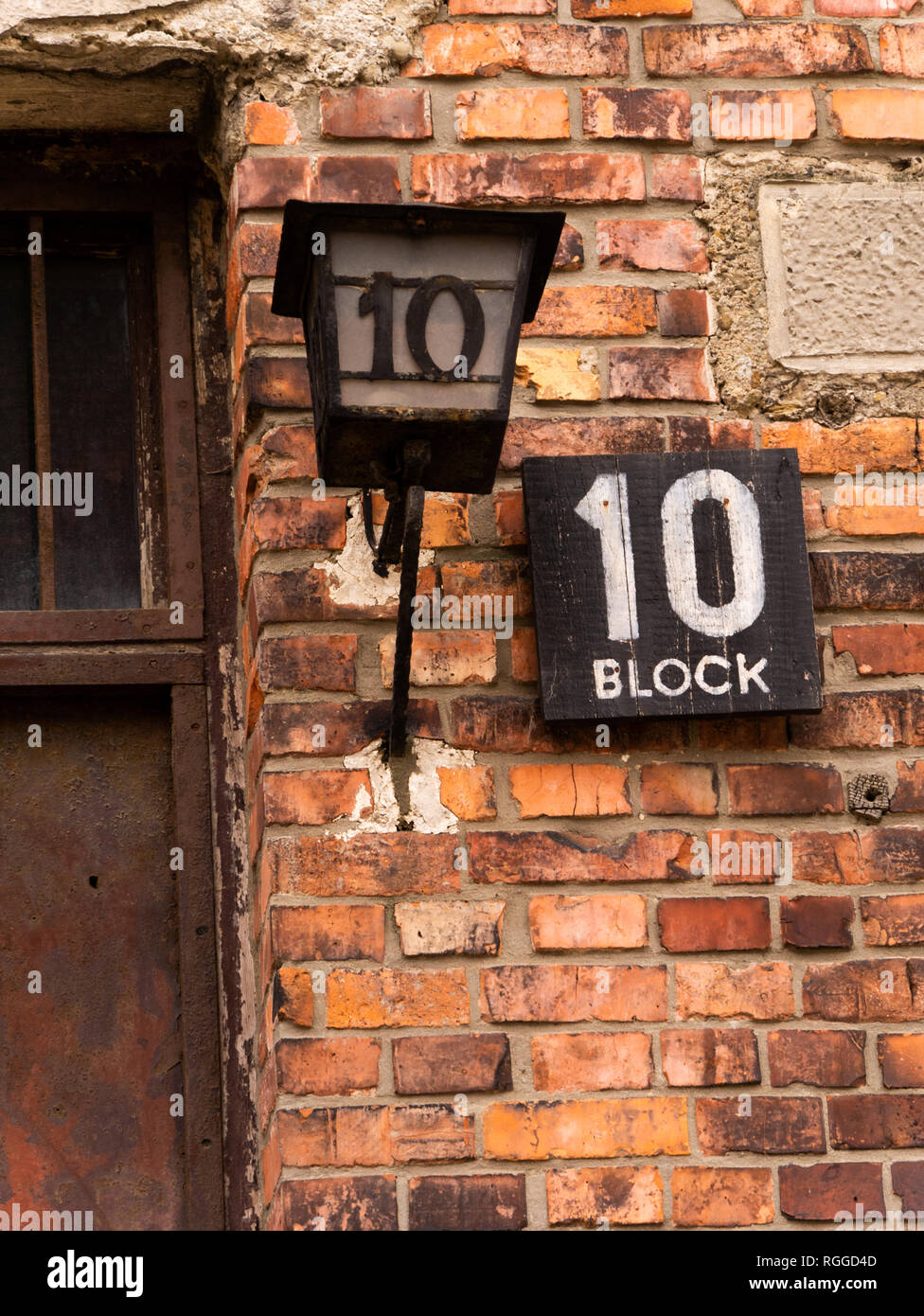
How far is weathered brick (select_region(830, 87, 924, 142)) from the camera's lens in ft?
7.46

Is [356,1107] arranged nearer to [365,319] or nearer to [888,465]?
[365,319]

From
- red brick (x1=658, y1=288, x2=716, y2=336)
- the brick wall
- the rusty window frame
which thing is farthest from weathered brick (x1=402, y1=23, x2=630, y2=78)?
the rusty window frame

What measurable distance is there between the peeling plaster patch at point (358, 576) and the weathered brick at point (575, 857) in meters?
0.35

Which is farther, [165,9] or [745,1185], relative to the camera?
[165,9]

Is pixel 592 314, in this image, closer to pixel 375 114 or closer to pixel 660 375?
pixel 660 375

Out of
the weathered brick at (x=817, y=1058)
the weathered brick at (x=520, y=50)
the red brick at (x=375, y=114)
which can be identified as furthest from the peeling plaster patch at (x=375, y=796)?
the weathered brick at (x=520, y=50)

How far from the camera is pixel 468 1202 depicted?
1913 millimetres

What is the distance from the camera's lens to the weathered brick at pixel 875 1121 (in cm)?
196

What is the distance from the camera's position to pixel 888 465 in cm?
219

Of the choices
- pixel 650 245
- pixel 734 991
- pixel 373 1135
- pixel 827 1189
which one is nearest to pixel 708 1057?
pixel 734 991

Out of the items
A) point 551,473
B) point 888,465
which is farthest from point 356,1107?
point 888,465

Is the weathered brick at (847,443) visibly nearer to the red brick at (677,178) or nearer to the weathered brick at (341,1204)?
the red brick at (677,178)

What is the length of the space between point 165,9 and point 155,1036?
1449 millimetres

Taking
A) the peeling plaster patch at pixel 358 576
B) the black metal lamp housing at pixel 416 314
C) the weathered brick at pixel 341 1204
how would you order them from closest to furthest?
the black metal lamp housing at pixel 416 314
the weathered brick at pixel 341 1204
the peeling plaster patch at pixel 358 576
